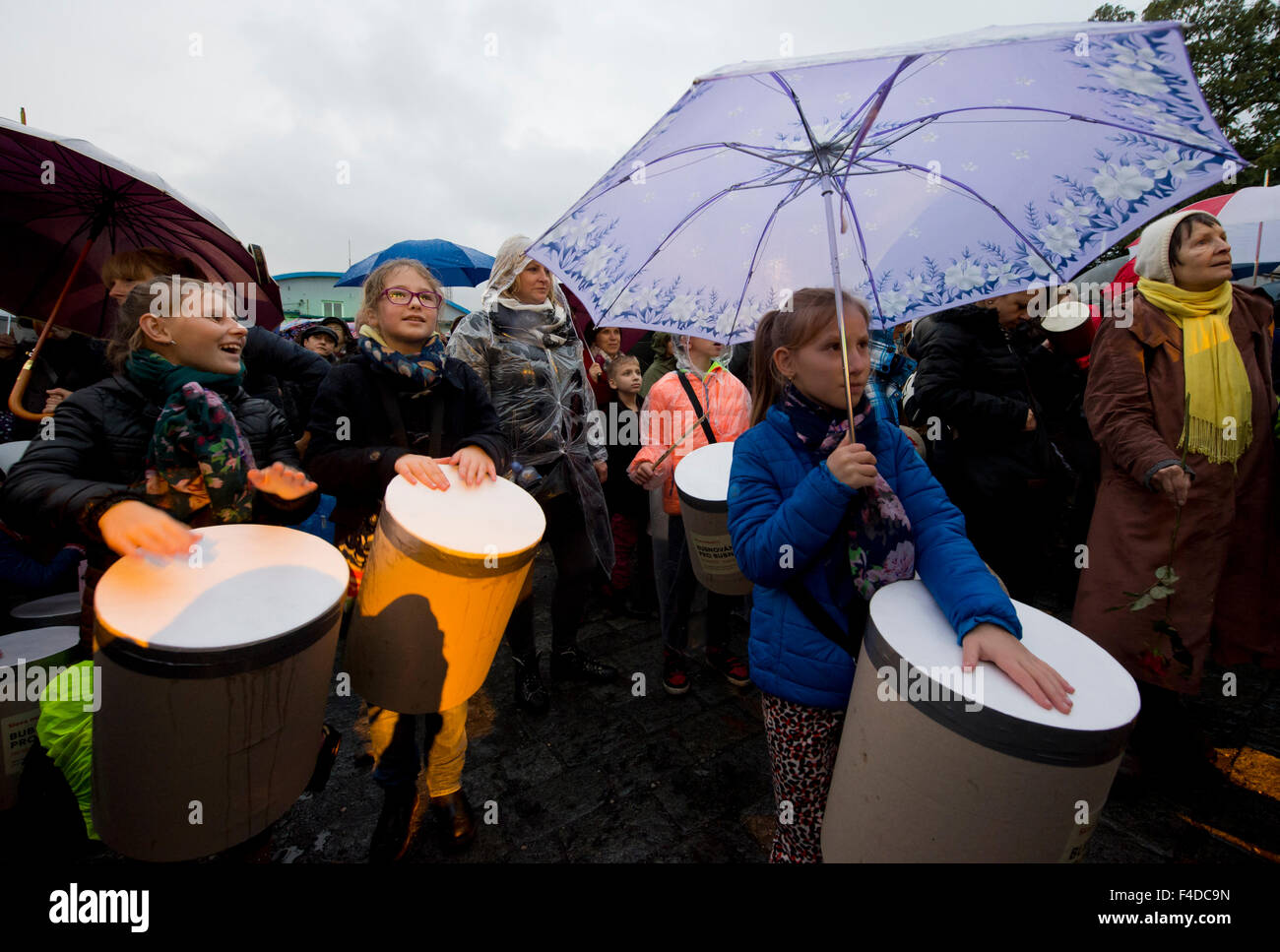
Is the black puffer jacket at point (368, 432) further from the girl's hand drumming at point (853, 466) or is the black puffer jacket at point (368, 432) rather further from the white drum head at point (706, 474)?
the girl's hand drumming at point (853, 466)

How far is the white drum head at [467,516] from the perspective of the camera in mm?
1572

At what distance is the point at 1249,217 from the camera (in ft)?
15.1

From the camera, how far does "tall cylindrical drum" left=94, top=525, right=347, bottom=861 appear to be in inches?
47.3

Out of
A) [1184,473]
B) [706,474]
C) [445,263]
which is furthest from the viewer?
[445,263]

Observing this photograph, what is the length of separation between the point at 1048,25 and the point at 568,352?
2338mm

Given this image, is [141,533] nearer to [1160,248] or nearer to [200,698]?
[200,698]

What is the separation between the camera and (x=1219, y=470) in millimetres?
2453

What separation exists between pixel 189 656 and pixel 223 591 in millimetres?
232

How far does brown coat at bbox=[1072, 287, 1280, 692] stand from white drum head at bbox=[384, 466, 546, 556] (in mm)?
2559

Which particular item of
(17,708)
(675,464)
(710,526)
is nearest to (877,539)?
(710,526)

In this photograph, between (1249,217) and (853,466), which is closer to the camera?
(853,466)

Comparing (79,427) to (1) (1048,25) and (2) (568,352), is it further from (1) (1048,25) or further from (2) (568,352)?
(1) (1048,25)

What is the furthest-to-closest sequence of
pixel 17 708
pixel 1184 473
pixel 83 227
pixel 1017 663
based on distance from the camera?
pixel 83 227, pixel 1184 473, pixel 17 708, pixel 1017 663
